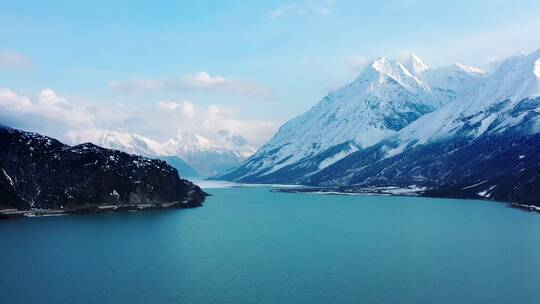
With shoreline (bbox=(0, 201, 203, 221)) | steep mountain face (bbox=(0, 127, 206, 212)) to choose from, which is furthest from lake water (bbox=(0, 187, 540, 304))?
steep mountain face (bbox=(0, 127, 206, 212))

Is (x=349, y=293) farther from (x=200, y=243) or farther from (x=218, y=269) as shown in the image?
(x=200, y=243)

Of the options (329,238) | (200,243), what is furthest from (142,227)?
(329,238)

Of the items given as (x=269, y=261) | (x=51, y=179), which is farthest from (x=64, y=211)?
(x=269, y=261)

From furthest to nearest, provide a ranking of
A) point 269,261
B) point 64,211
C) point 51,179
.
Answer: point 51,179, point 64,211, point 269,261

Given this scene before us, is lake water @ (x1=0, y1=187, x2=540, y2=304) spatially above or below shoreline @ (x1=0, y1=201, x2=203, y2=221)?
below

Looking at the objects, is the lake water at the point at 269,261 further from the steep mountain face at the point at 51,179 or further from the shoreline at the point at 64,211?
the steep mountain face at the point at 51,179

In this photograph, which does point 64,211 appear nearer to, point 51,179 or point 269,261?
point 51,179

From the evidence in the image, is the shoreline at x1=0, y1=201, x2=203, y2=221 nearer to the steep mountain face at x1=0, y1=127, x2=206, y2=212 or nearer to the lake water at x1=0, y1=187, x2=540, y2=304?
the steep mountain face at x1=0, y1=127, x2=206, y2=212

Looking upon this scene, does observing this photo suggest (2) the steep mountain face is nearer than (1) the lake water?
No
